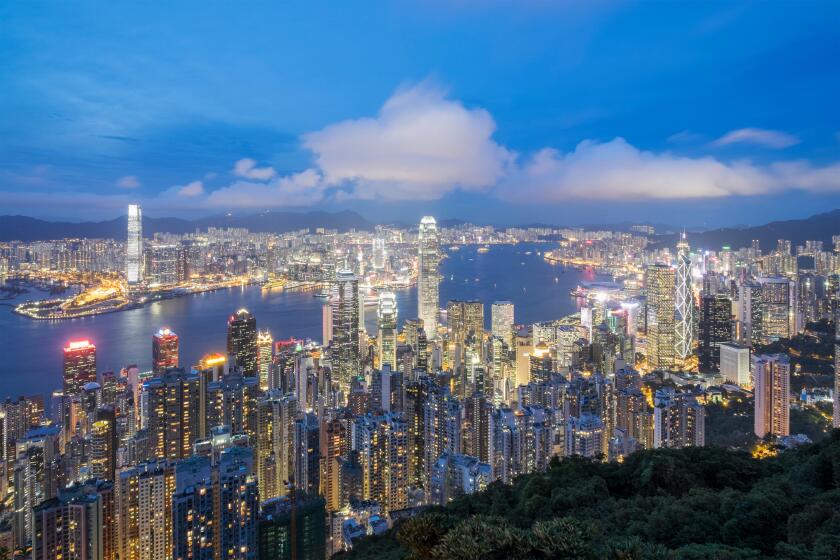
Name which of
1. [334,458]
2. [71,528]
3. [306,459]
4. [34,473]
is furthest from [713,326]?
[34,473]

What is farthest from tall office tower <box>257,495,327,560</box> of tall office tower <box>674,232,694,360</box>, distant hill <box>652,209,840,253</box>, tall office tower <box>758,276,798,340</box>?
distant hill <box>652,209,840,253</box>

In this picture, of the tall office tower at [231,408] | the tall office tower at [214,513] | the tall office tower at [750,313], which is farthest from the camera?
the tall office tower at [750,313]

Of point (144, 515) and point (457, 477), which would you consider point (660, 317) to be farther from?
point (144, 515)

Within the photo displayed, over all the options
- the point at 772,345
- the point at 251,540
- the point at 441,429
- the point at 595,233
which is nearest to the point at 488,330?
the point at 772,345

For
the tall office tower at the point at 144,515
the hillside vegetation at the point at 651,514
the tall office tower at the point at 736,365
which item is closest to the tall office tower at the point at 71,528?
the tall office tower at the point at 144,515

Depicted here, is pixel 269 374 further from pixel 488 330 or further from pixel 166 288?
pixel 166 288

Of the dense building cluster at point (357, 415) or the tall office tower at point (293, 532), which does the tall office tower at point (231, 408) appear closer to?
the dense building cluster at point (357, 415)
